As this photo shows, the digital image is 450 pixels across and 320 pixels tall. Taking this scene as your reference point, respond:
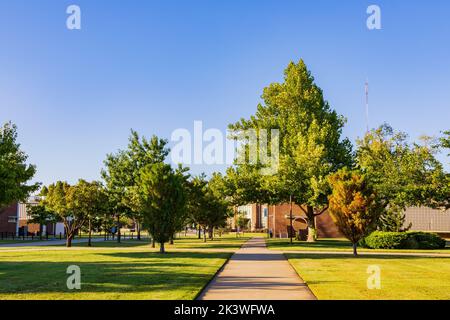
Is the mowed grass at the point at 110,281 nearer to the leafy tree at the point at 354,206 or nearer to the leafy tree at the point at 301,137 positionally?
the leafy tree at the point at 354,206

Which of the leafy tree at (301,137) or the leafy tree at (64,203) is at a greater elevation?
the leafy tree at (301,137)

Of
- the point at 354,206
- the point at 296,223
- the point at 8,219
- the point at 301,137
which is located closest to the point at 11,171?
the point at 354,206

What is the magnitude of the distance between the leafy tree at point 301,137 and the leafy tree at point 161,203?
1589cm

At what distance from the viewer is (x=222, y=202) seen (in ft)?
184

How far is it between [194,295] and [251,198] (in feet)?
120

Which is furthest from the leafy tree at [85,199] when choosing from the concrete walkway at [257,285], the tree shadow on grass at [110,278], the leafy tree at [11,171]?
the concrete walkway at [257,285]

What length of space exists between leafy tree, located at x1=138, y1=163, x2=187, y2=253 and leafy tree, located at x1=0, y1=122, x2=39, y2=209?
7.56 meters

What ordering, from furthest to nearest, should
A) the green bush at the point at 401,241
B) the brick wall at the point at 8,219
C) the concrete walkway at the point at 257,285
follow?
the brick wall at the point at 8,219
the green bush at the point at 401,241
the concrete walkway at the point at 257,285

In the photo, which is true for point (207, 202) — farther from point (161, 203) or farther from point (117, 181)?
point (161, 203)

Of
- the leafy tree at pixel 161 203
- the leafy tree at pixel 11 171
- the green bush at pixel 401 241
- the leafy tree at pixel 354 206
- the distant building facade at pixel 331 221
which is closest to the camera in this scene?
the leafy tree at pixel 11 171

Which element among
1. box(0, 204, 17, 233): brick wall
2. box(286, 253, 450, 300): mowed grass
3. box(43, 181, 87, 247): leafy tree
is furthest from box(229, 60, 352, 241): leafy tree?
box(0, 204, 17, 233): brick wall

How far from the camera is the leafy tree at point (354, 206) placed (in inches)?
1139
